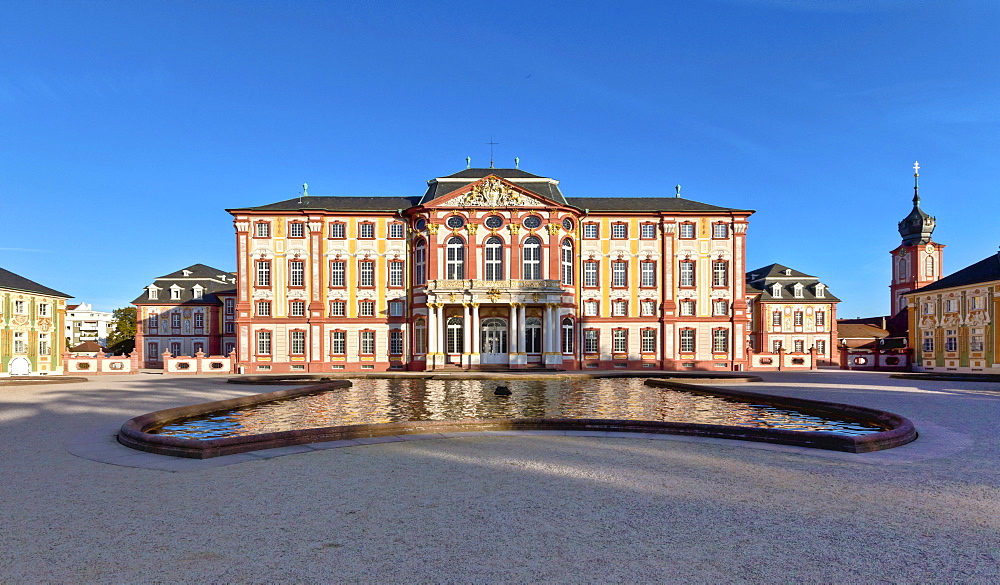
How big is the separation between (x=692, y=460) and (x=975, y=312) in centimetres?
4774

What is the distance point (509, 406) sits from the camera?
64.8 feet

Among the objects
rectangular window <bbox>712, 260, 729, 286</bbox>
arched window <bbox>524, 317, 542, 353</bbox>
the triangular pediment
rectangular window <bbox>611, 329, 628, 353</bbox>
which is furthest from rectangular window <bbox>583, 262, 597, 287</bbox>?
rectangular window <bbox>712, 260, 729, 286</bbox>

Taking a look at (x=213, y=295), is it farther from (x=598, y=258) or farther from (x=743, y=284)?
(x=743, y=284)

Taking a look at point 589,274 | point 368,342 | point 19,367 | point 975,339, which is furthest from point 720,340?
point 19,367

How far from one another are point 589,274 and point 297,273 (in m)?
23.8

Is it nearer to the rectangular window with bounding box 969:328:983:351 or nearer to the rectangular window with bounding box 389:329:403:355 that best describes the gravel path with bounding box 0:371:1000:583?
the rectangular window with bounding box 389:329:403:355

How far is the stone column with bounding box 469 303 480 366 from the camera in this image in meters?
46.2

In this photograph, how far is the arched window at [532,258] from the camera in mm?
47406

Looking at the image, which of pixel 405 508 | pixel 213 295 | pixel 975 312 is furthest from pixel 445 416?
pixel 213 295

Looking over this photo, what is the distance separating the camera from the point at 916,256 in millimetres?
88062

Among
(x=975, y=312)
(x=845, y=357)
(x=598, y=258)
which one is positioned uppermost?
(x=598, y=258)

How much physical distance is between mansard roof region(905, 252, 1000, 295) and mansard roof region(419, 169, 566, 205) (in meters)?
31.5

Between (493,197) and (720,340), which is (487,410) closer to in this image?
(493,197)

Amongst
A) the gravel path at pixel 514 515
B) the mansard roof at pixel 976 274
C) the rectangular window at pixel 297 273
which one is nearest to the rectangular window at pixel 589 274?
the rectangular window at pixel 297 273
